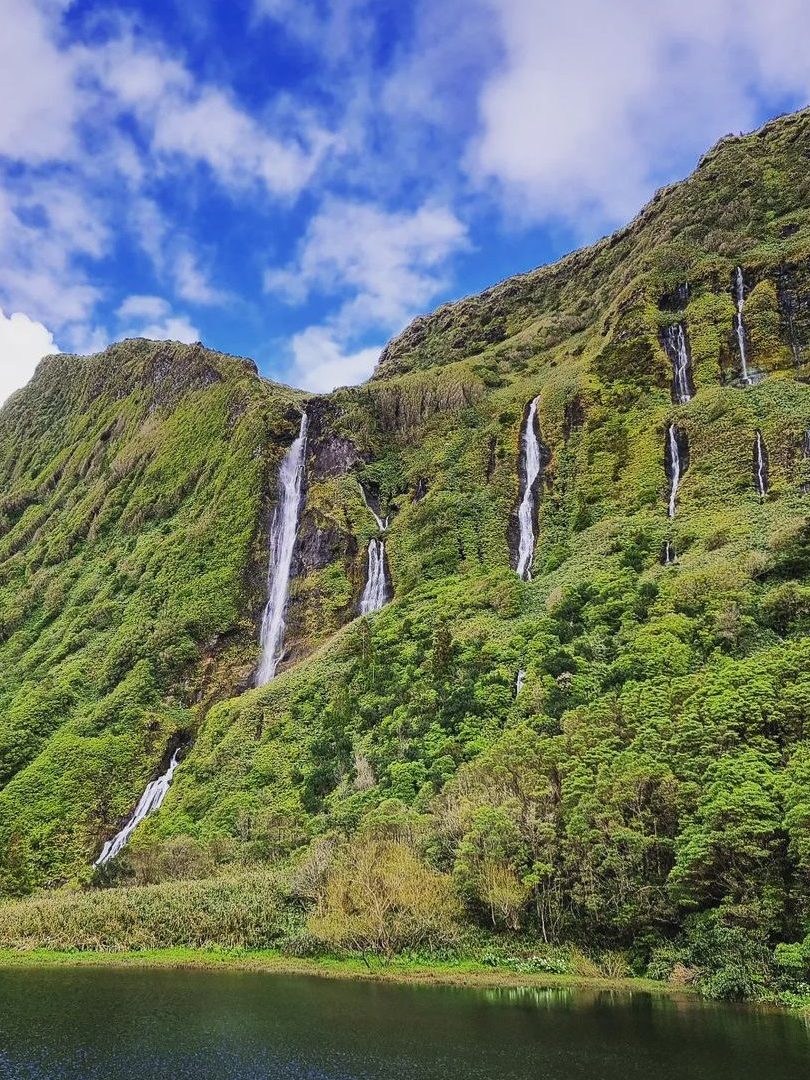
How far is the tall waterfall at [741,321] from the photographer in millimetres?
67688

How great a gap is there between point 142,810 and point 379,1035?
1516 inches

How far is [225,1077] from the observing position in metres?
19.8

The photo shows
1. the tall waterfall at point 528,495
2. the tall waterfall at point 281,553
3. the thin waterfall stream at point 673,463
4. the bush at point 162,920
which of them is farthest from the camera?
the tall waterfall at point 281,553

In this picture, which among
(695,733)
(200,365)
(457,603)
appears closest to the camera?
(695,733)

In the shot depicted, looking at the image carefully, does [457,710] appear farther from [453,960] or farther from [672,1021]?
[672,1021]

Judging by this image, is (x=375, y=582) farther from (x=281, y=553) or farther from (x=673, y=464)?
(x=673, y=464)

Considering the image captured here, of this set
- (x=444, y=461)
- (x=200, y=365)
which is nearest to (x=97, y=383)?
(x=200, y=365)

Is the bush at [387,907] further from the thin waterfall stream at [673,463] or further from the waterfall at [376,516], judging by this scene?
the waterfall at [376,516]

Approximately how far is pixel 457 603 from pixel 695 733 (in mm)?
26832

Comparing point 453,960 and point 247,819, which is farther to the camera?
point 247,819

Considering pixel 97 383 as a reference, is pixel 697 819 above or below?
below

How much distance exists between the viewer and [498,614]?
55.6 m

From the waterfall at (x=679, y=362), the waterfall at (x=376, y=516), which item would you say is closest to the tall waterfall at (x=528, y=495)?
the waterfall at (x=679, y=362)

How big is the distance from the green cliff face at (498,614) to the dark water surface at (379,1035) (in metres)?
5.99
